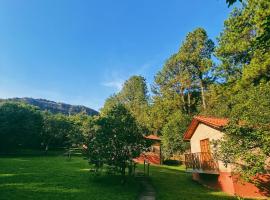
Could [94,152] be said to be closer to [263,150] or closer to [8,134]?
[263,150]

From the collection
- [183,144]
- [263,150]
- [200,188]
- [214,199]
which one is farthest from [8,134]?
[263,150]

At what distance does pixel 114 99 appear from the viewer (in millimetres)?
77875

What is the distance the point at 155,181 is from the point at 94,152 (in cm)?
694

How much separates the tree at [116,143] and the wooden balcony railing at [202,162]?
5.19 meters

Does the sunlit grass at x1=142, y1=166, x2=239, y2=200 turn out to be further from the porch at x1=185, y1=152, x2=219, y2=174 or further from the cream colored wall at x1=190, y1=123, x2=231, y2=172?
the cream colored wall at x1=190, y1=123, x2=231, y2=172

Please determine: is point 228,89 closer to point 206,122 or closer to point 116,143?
point 206,122

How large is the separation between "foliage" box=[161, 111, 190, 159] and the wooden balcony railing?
13411 millimetres

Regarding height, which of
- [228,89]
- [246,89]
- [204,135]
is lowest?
[204,135]

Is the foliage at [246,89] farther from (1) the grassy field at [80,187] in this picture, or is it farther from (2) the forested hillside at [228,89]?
(1) the grassy field at [80,187]

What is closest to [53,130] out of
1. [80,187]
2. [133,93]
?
[133,93]

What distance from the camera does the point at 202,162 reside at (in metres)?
22.3

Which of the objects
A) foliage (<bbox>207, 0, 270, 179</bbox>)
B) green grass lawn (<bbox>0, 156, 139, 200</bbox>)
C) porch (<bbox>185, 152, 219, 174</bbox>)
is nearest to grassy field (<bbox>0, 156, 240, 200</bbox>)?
green grass lawn (<bbox>0, 156, 139, 200</bbox>)

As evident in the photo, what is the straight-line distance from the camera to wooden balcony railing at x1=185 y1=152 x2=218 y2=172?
2128 centimetres

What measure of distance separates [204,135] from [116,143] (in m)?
8.24
